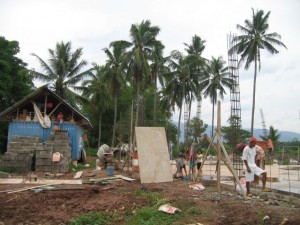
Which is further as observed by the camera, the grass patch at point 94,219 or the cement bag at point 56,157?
the cement bag at point 56,157

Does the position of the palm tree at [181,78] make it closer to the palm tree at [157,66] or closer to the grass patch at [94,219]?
the palm tree at [157,66]

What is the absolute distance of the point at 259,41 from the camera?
3850 cm

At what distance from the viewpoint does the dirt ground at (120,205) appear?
7083 millimetres

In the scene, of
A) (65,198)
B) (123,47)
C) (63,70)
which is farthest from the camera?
(123,47)

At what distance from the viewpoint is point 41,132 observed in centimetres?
2352

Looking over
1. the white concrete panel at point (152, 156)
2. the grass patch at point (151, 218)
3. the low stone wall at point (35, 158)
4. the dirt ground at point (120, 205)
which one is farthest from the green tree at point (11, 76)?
the grass patch at point (151, 218)

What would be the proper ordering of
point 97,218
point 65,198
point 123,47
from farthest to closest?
point 123,47 → point 65,198 → point 97,218

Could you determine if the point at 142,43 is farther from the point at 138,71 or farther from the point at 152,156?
the point at 152,156

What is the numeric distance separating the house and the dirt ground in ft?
29.4

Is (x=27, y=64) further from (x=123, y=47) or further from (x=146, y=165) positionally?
(x=146, y=165)

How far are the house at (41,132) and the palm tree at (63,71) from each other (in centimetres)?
838

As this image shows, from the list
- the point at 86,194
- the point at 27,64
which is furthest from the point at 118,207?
the point at 27,64

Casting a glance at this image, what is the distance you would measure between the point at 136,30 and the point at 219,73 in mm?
15091

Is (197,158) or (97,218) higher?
(197,158)
